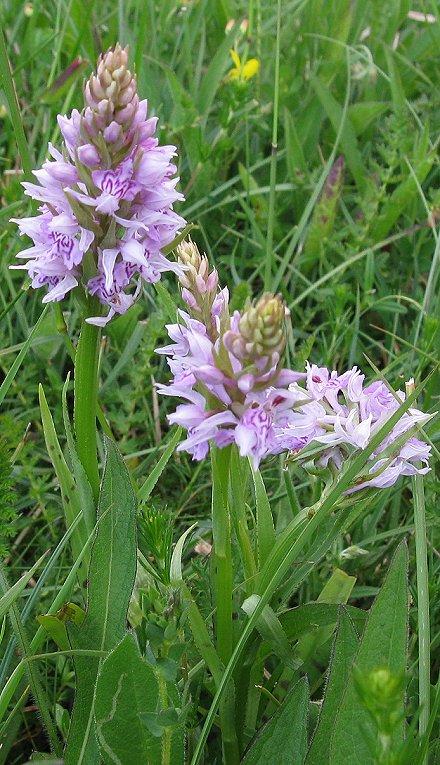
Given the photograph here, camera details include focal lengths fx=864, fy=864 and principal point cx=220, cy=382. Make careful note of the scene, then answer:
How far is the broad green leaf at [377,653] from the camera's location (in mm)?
1276

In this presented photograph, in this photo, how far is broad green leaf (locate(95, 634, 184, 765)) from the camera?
49.5 inches

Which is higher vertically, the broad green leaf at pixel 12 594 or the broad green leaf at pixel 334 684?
the broad green leaf at pixel 12 594

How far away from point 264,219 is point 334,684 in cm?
184

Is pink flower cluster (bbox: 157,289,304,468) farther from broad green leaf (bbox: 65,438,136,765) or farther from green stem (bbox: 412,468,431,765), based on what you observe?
green stem (bbox: 412,468,431,765)

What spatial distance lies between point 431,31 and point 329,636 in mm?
2616

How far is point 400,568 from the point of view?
135cm

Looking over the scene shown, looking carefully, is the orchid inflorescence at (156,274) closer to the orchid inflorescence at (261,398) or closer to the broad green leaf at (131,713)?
the orchid inflorescence at (261,398)

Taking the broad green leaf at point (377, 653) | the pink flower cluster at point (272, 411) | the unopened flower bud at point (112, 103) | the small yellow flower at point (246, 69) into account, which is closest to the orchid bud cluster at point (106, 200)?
the unopened flower bud at point (112, 103)

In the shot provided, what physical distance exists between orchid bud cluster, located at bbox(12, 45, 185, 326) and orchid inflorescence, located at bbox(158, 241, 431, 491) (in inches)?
3.5

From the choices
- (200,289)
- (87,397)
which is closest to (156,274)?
(200,289)

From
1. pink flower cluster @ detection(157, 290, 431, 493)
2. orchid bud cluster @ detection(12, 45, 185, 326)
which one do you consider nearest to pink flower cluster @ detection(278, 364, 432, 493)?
pink flower cluster @ detection(157, 290, 431, 493)

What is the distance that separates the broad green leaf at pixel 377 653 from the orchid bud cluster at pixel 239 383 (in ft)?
1.07

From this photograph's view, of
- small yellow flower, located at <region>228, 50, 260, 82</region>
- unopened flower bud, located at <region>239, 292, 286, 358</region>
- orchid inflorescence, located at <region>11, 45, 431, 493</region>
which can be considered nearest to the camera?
unopened flower bud, located at <region>239, 292, 286, 358</region>

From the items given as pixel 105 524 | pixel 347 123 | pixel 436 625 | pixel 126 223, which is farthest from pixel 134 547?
pixel 347 123
